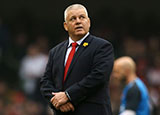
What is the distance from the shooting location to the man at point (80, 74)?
4945mm

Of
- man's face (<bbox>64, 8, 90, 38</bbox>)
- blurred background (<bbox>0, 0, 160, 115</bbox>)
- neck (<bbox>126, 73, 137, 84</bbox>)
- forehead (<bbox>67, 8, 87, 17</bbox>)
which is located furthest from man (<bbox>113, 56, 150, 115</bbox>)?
blurred background (<bbox>0, 0, 160, 115</bbox>)

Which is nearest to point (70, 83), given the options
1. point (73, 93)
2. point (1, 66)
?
point (73, 93)

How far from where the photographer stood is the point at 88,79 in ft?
16.2

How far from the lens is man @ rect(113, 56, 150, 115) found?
685cm

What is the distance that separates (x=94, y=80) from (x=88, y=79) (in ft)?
0.21

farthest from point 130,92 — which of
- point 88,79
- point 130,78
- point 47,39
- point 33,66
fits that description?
point 47,39

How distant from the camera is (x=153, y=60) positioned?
1112 centimetres

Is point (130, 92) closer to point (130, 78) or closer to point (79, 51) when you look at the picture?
point (130, 78)

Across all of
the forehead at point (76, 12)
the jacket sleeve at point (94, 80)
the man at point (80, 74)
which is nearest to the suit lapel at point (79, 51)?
the man at point (80, 74)

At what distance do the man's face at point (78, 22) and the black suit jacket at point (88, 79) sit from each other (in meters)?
0.13

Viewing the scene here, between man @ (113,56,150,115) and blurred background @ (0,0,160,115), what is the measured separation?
3.42 metres

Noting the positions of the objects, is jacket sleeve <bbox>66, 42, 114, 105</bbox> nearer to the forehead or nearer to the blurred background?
the forehead

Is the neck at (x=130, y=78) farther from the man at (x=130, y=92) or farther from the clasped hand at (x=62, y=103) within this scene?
the clasped hand at (x=62, y=103)

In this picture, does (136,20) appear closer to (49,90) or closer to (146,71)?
(146,71)
